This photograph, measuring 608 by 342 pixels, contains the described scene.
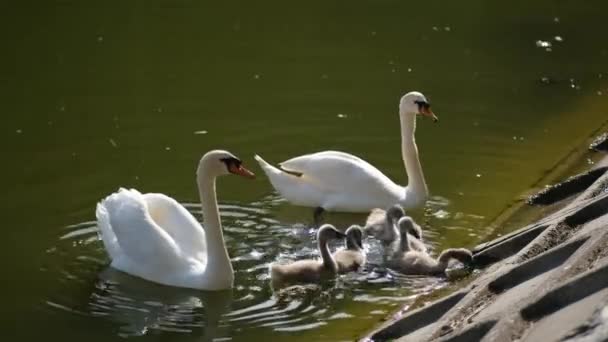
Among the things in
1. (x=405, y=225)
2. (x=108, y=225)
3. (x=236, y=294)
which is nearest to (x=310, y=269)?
(x=236, y=294)

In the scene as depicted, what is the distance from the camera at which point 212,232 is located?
24.8ft

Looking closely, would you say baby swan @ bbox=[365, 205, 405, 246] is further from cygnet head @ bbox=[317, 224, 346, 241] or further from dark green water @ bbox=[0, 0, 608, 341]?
cygnet head @ bbox=[317, 224, 346, 241]

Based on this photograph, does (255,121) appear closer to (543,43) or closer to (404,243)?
(404,243)

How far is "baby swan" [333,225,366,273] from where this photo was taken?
7.79m

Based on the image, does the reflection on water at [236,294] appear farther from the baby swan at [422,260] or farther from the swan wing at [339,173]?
→ the swan wing at [339,173]

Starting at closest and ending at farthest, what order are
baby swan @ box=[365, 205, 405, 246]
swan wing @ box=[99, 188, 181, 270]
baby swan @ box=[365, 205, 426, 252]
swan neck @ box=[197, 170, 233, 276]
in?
swan neck @ box=[197, 170, 233, 276], swan wing @ box=[99, 188, 181, 270], baby swan @ box=[365, 205, 426, 252], baby swan @ box=[365, 205, 405, 246]

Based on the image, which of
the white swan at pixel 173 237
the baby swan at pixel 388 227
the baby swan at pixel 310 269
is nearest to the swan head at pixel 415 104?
the baby swan at pixel 388 227

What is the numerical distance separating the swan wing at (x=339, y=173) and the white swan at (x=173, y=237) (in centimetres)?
136

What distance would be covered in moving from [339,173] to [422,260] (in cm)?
156

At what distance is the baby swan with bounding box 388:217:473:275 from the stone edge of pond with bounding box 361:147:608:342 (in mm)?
156

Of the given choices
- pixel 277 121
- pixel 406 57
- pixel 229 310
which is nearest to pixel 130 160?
pixel 277 121

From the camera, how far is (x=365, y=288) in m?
7.59

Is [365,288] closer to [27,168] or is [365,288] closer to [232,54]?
[27,168]

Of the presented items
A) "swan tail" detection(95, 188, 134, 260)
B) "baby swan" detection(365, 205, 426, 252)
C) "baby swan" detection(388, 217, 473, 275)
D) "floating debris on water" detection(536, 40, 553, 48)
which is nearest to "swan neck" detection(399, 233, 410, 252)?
"baby swan" detection(388, 217, 473, 275)
